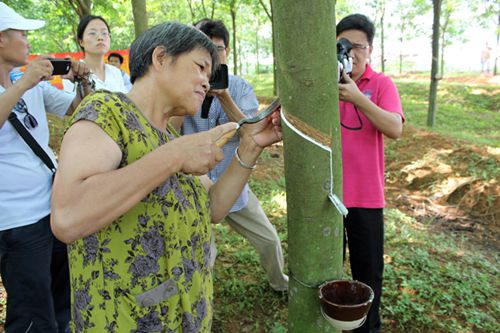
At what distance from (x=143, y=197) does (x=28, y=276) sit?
136cm

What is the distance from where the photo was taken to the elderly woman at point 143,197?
1003mm

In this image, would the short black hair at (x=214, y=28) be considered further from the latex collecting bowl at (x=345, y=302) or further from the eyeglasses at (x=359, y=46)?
the latex collecting bowl at (x=345, y=302)

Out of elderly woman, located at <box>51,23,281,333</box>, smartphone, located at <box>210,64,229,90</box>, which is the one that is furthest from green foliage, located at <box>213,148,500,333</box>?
smartphone, located at <box>210,64,229,90</box>

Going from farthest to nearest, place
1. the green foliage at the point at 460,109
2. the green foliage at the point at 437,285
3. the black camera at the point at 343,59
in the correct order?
the green foliage at the point at 460,109 → the green foliage at the point at 437,285 → the black camera at the point at 343,59

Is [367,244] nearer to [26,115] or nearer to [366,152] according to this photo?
[366,152]

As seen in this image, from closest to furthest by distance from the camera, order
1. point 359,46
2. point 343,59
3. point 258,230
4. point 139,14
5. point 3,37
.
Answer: point 343,59 < point 3,37 < point 359,46 < point 258,230 < point 139,14

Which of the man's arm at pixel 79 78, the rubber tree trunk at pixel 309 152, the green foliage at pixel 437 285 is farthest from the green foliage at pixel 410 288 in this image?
the man's arm at pixel 79 78

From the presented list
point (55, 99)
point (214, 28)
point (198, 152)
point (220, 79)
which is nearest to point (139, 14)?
point (214, 28)

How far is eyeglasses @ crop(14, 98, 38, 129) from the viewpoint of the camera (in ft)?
6.53

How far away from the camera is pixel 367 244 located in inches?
86.1

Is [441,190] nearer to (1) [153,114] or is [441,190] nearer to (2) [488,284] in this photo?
(2) [488,284]

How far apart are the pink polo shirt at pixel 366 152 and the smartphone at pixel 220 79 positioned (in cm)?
75

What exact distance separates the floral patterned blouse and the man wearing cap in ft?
2.79

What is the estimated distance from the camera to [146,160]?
3.40ft
